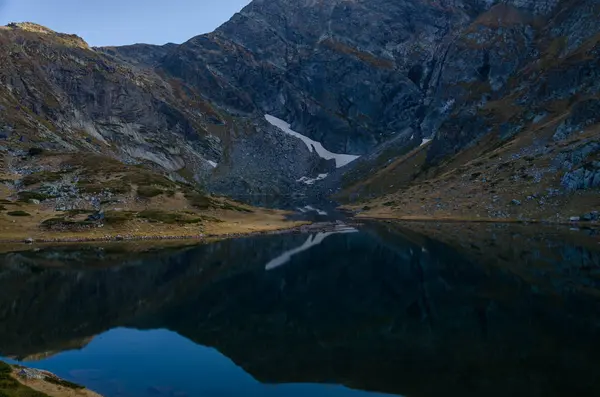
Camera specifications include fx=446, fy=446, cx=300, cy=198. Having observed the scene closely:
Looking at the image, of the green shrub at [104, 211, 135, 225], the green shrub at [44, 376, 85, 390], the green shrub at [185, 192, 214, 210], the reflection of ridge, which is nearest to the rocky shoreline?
the reflection of ridge

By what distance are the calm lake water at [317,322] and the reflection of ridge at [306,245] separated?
1.01 meters

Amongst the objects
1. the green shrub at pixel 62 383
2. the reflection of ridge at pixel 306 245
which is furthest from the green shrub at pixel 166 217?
the green shrub at pixel 62 383

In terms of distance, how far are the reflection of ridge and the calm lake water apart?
3.33ft

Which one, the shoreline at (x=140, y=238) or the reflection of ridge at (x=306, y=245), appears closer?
the reflection of ridge at (x=306, y=245)

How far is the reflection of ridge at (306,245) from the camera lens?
245 feet

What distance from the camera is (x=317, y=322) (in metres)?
40.2

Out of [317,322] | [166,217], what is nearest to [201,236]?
Answer: [166,217]

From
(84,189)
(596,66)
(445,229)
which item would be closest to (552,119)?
(596,66)

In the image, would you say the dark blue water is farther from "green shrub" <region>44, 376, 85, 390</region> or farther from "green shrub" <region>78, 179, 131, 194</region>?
"green shrub" <region>78, 179, 131, 194</region>

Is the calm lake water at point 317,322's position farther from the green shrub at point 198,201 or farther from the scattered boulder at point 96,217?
the green shrub at point 198,201

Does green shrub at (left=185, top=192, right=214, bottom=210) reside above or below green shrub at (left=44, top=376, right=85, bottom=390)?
above

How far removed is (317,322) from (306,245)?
57538 mm

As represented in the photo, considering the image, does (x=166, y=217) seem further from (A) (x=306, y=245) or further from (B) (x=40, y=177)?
(B) (x=40, y=177)

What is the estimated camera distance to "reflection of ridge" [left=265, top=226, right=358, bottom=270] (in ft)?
245
